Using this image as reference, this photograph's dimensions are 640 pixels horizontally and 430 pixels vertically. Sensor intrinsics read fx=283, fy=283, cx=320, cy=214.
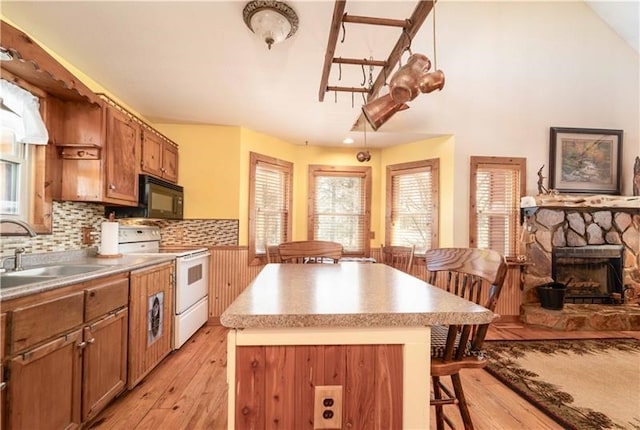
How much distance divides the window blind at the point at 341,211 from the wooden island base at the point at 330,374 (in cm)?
327

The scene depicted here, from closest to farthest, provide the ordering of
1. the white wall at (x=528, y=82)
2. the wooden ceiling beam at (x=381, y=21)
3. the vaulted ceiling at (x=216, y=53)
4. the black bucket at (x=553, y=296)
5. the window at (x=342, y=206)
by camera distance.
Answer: the wooden ceiling beam at (x=381, y=21)
the vaulted ceiling at (x=216, y=53)
the white wall at (x=528, y=82)
the black bucket at (x=553, y=296)
the window at (x=342, y=206)

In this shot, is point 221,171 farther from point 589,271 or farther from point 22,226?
point 589,271

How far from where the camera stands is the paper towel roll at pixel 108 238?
232 centimetres

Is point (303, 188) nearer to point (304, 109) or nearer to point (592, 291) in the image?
point (304, 109)

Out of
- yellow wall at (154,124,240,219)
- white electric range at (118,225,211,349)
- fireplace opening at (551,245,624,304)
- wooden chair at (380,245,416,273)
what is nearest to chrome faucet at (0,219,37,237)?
white electric range at (118,225,211,349)

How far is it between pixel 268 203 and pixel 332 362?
315 cm

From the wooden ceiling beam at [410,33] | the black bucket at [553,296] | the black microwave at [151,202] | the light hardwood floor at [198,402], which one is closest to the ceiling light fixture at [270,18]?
the wooden ceiling beam at [410,33]

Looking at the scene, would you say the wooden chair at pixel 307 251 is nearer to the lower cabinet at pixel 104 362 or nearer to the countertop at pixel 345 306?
the countertop at pixel 345 306

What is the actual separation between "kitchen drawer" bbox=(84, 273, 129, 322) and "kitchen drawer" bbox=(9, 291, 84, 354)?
0.05 m

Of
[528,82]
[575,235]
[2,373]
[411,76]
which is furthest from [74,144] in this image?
[575,235]

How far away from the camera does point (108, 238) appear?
234 cm

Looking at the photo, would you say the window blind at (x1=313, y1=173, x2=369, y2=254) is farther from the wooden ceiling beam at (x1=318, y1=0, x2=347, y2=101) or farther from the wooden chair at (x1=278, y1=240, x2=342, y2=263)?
the wooden ceiling beam at (x1=318, y1=0, x2=347, y2=101)

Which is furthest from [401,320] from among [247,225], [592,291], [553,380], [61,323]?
[592,291]

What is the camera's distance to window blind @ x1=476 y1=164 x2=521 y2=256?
3.56m
